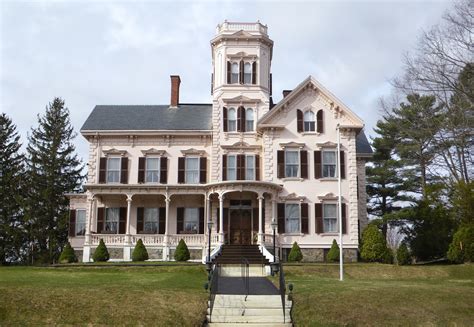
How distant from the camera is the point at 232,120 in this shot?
3534 cm

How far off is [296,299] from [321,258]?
15828 mm

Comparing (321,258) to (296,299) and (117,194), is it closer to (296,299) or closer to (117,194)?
(117,194)

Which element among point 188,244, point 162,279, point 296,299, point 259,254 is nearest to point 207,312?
point 296,299

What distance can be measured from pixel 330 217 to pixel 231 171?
6.73 metres

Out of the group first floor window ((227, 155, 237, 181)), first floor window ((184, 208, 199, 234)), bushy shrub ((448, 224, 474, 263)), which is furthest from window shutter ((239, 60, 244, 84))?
bushy shrub ((448, 224, 474, 263))

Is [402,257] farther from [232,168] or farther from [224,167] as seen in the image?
[224,167]

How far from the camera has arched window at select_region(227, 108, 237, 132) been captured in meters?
35.3

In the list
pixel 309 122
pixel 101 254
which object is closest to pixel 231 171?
pixel 309 122

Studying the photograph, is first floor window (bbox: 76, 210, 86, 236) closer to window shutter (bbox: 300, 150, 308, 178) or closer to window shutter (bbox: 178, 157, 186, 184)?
window shutter (bbox: 178, 157, 186, 184)

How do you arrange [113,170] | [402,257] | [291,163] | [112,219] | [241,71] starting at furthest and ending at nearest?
[241,71]
[113,170]
[112,219]
[291,163]
[402,257]

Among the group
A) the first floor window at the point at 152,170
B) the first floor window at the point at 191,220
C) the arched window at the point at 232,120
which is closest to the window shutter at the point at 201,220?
the first floor window at the point at 191,220

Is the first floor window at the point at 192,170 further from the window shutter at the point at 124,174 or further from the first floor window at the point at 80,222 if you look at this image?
the first floor window at the point at 80,222

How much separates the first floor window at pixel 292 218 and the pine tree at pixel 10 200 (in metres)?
24.1

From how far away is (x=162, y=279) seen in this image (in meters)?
22.2
